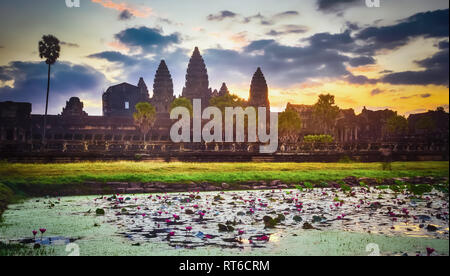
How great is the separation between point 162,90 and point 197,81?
7.15m

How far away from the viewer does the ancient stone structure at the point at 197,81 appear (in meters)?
75.3

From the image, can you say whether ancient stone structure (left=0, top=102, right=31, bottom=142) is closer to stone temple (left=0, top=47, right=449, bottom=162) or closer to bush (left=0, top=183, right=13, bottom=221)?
stone temple (left=0, top=47, right=449, bottom=162)

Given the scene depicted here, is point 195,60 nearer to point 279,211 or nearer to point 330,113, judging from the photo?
point 330,113

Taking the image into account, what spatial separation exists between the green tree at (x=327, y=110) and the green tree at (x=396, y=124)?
839 centimetres

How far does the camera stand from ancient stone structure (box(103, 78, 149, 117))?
3137 inches

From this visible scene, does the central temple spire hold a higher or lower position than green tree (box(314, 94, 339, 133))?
higher

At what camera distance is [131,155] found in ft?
79.4

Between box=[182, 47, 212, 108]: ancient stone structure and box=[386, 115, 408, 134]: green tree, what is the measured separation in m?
30.8

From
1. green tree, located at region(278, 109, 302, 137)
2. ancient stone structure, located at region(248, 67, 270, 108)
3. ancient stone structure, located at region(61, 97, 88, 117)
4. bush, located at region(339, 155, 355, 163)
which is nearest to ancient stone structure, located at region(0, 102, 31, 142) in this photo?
ancient stone structure, located at region(61, 97, 88, 117)

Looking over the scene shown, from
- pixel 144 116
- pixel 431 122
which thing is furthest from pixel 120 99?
pixel 431 122

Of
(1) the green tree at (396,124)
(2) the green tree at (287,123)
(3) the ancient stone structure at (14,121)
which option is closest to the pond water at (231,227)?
(3) the ancient stone structure at (14,121)

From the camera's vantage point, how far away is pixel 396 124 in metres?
66.1

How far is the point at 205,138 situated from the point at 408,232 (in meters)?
52.7
